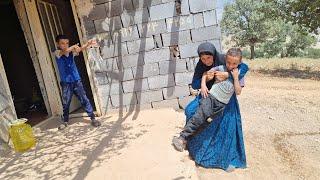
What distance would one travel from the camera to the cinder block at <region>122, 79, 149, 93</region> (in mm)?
6293

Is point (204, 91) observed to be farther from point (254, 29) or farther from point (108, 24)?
point (254, 29)

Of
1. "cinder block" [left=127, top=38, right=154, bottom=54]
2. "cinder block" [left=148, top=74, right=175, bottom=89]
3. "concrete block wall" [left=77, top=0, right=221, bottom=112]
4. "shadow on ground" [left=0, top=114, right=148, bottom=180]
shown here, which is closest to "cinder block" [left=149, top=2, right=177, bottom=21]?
"concrete block wall" [left=77, top=0, right=221, bottom=112]

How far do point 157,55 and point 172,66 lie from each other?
13.2 inches

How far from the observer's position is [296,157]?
466 centimetres

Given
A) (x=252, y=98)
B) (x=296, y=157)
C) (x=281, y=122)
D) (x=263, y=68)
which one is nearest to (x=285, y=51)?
(x=263, y=68)

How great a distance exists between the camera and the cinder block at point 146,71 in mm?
6180

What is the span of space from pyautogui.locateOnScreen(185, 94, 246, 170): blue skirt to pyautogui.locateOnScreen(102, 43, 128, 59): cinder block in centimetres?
234

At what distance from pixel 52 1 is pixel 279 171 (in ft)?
17.6

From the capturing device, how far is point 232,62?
374 centimetres

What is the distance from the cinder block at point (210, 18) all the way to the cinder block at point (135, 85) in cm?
153

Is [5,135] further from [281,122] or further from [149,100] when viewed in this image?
[281,122]

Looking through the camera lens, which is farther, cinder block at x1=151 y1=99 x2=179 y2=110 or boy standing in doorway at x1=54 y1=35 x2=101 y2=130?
cinder block at x1=151 y1=99 x2=179 y2=110

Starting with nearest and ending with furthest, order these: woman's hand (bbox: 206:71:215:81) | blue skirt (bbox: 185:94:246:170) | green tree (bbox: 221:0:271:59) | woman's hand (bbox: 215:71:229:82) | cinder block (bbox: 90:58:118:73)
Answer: woman's hand (bbox: 215:71:229:82), woman's hand (bbox: 206:71:215:81), blue skirt (bbox: 185:94:246:170), cinder block (bbox: 90:58:118:73), green tree (bbox: 221:0:271:59)

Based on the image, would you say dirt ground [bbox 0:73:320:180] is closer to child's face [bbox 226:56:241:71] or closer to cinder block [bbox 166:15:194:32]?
child's face [bbox 226:56:241:71]
